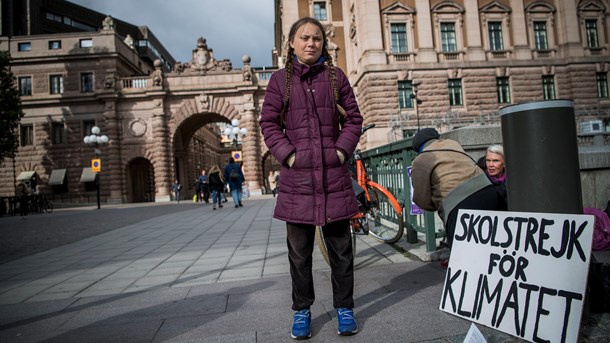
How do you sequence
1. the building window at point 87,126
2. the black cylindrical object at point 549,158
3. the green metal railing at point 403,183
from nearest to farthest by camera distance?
the black cylindrical object at point 549,158
the green metal railing at point 403,183
the building window at point 87,126

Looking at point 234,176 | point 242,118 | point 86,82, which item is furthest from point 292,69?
point 86,82

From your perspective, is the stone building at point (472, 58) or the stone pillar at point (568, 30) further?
the stone pillar at point (568, 30)

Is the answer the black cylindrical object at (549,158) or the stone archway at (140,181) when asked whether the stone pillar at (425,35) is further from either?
the black cylindrical object at (549,158)

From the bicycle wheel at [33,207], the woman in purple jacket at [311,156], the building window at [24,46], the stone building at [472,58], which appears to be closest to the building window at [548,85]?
the stone building at [472,58]

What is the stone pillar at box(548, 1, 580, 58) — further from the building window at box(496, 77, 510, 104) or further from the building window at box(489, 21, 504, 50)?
the building window at box(496, 77, 510, 104)

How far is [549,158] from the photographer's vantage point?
2178 millimetres

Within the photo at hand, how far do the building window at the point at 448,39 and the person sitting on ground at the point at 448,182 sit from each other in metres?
25.6

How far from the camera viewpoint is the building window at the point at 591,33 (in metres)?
27.3

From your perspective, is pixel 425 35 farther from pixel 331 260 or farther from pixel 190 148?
pixel 331 260

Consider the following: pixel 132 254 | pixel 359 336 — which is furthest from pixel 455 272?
pixel 132 254

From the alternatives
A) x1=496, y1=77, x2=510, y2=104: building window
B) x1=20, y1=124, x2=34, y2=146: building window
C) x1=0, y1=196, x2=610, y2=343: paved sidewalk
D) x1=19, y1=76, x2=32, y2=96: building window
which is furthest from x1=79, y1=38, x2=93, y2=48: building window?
x1=0, y1=196, x2=610, y2=343: paved sidewalk

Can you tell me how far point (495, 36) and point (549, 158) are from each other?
1137 inches

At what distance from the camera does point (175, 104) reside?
30594mm

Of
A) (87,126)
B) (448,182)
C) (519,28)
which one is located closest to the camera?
(448,182)
